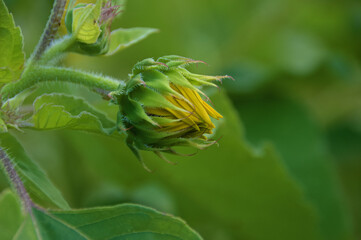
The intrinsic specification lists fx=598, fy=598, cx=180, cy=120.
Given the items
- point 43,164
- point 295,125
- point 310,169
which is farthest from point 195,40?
point 43,164

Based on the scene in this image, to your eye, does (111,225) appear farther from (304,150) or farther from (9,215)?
(304,150)

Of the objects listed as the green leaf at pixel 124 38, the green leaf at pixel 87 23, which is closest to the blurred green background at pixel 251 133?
the green leaf at pixel 124 38

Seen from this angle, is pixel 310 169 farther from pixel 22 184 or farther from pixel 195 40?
pixel 22 184

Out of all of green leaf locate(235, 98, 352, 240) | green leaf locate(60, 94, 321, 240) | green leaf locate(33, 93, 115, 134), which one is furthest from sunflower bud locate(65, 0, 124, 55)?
green leaf locate(235, 98, 352, 240)

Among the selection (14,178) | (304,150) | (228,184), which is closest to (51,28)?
(14,178)

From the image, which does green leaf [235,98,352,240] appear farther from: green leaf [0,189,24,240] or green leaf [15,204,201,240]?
green leaf [0,189,24,240]

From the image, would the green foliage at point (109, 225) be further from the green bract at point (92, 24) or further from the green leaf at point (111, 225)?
the green bract at point (92, 24)

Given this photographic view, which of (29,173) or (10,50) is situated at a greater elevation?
(10,50)
